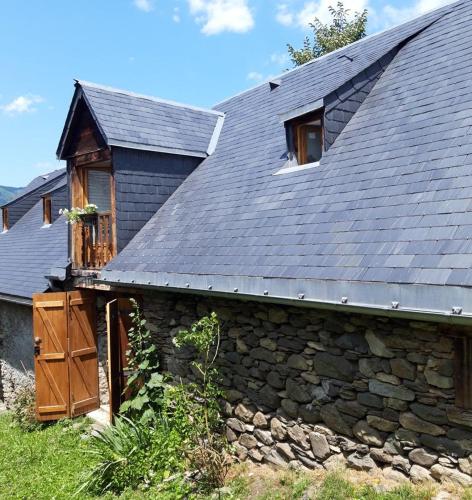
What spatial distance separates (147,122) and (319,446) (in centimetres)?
680

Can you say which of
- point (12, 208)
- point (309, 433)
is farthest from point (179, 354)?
point (12, 208)

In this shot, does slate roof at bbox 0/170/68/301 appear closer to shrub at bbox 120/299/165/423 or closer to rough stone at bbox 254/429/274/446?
shrub at bbox 120/299/165/423

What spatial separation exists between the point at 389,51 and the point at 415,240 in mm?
4342

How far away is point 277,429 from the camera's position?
5273 millimetres

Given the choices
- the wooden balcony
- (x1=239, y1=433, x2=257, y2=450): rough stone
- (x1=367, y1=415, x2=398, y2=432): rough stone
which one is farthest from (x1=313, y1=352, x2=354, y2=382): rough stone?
the wooden balcony

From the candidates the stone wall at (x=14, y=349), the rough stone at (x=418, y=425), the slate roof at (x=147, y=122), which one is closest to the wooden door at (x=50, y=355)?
the stone wall at (x=14, y=349)

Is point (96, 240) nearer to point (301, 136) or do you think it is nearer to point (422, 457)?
point (301, 136)

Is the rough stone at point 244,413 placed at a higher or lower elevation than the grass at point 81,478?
higher

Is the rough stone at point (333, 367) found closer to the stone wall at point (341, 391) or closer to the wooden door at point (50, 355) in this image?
the stone wall at point (341, 391)

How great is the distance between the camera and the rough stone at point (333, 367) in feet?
15.0

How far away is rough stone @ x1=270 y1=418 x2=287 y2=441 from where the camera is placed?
5.21 m

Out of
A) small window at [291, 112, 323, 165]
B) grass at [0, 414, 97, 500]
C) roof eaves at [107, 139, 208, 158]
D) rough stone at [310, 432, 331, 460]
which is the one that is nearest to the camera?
rough stone at [310, 432, 331, 460]

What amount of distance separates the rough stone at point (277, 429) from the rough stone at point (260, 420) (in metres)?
0.10

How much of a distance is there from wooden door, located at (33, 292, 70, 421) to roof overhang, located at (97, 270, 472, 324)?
11.0ft
